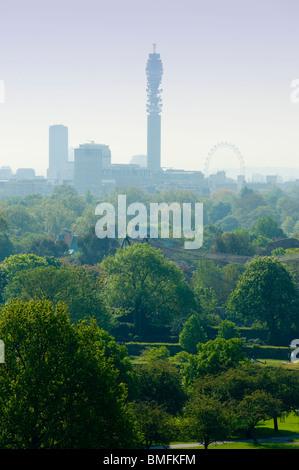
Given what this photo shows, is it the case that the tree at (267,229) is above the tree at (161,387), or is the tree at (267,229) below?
above

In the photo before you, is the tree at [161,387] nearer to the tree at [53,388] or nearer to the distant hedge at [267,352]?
the tree at [53,388]

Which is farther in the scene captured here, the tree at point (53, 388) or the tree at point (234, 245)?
the tree at point (234, 245)

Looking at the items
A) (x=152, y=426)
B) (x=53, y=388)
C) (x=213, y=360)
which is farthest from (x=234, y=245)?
(x=53, y=388)

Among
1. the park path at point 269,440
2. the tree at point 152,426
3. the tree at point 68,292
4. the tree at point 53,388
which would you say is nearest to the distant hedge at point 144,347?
the tree at point 68,292

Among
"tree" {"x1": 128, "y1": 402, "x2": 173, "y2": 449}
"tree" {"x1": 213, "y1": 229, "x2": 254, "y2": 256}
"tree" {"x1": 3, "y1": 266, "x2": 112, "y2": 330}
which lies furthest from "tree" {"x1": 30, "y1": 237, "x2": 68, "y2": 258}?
"tree" {"x1": 128, "y1": 402, "x2": 173, "y2": 449}

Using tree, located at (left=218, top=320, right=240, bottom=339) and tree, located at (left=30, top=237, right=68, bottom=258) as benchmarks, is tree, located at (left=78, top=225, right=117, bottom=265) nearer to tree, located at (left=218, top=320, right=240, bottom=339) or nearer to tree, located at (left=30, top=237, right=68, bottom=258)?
tree, located at (left=30, top=237, right=68, bottom=258)

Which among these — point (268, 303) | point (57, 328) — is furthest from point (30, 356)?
point (268, 303)

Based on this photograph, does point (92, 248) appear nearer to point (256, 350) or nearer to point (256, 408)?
point (256, 350)
